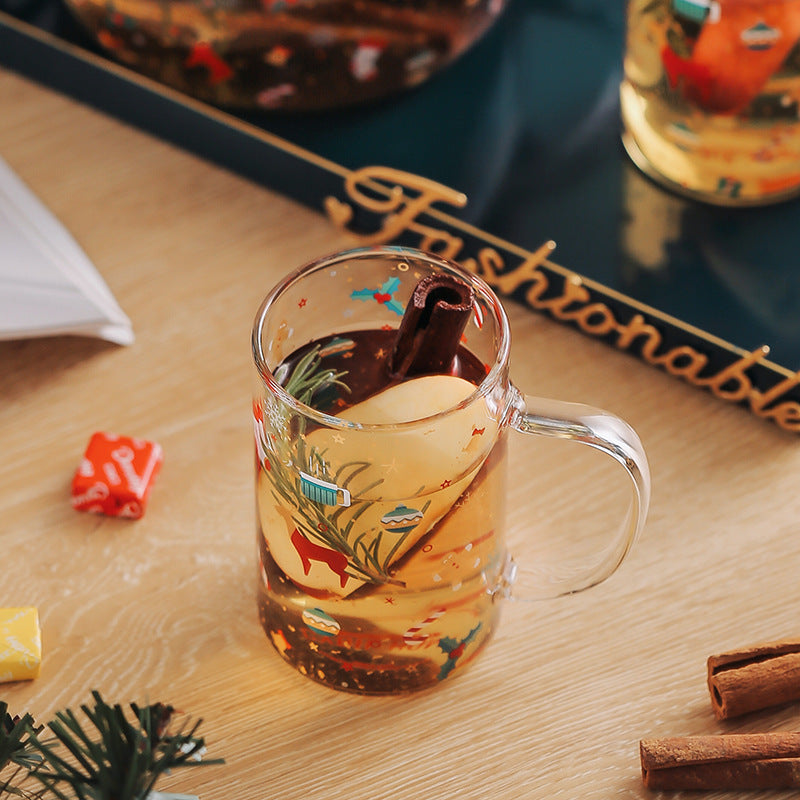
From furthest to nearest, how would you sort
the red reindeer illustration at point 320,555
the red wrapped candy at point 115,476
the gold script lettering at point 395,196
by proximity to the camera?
the gold script lettering at point 395,196
the red wrapped candy at point 115,476
the red reindeer illustration at point 320,555

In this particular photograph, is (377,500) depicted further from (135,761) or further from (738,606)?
(738,606)

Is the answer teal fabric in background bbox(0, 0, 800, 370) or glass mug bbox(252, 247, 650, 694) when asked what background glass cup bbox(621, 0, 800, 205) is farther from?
glass mug bbox(252, 247, 650, 694)

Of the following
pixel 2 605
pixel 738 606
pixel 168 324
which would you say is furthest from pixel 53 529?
pixel 738 606

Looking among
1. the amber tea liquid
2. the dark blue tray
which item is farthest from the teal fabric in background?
the amber tea liquid

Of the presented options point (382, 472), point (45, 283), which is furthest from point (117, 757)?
point (45, 283)

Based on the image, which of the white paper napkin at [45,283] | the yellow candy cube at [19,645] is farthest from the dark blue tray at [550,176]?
the yellow candy cube at [19,645]

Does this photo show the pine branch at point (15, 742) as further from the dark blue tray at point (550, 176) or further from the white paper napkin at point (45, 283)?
the dark blue tray at point (550, 176)
